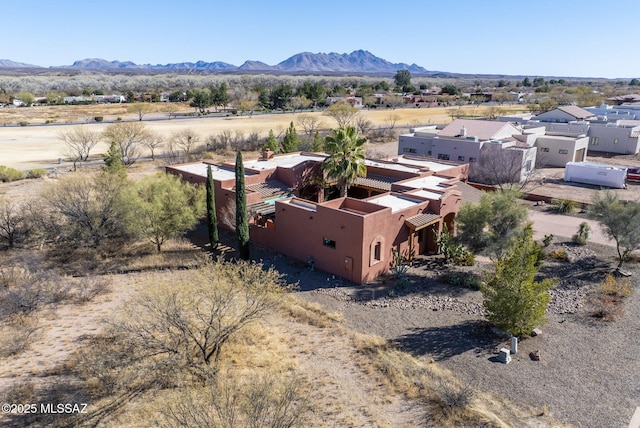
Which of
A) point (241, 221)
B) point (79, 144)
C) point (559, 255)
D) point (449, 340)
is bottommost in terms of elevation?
point (449, 340)

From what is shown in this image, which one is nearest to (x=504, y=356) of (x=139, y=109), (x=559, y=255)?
(x=559, y=255)

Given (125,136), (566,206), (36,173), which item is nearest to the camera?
(566,206)

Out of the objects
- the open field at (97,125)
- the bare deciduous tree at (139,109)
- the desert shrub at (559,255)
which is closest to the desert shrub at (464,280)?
the desert shrub at (559,255)

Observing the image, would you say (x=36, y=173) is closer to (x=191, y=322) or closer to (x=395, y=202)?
(x=395, y=202)

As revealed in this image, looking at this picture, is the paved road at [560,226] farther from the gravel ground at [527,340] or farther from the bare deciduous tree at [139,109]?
the bare deciduous tree at [139,109]

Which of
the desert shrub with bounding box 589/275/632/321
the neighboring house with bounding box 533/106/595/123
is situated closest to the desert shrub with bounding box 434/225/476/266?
the desert shrub with bounding box 589/275/632/321

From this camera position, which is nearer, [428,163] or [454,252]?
[454,252]

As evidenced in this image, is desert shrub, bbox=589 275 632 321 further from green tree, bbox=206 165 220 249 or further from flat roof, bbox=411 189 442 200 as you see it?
green tree, bbox=206 165 220 249
